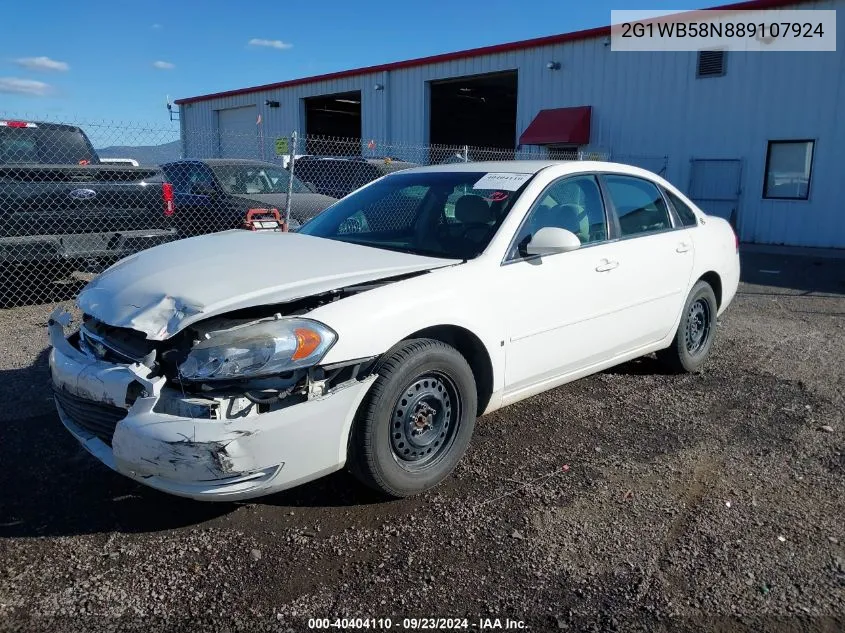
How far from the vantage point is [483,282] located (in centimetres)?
344

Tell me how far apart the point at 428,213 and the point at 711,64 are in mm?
13635

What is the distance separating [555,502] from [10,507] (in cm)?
260

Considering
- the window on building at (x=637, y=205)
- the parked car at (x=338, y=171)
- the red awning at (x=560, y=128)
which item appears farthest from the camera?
the red awning at (x=560, y=128)

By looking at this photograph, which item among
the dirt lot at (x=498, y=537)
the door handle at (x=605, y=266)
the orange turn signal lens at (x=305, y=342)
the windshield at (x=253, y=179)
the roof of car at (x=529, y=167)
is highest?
the roof of car at (x=529, y=167)

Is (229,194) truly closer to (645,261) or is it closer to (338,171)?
(338,171)

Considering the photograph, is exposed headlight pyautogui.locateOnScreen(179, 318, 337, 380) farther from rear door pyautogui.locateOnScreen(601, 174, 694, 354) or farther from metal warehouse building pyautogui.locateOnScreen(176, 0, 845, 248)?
metal warehouse building pyautogui.locateOnScreen(176, 0, 845, 248)

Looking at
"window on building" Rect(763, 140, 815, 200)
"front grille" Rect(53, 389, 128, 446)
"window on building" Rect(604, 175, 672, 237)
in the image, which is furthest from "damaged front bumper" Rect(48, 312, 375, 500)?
"window on building" Rect(763, 140, 815, 200)

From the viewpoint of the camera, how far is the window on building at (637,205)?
14.7 feet

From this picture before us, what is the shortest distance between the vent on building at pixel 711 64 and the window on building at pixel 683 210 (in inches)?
460

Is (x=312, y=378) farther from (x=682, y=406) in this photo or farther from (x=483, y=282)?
(x=682, y=406)

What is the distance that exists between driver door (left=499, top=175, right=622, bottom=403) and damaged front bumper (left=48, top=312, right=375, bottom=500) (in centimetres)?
109

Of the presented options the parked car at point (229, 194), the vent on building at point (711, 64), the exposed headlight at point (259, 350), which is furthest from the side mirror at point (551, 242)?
the vent on building at point (711, 64)

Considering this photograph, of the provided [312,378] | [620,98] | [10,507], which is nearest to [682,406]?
[312,378]

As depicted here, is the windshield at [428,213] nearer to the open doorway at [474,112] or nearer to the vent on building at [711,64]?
the vent on building at [711,64]
